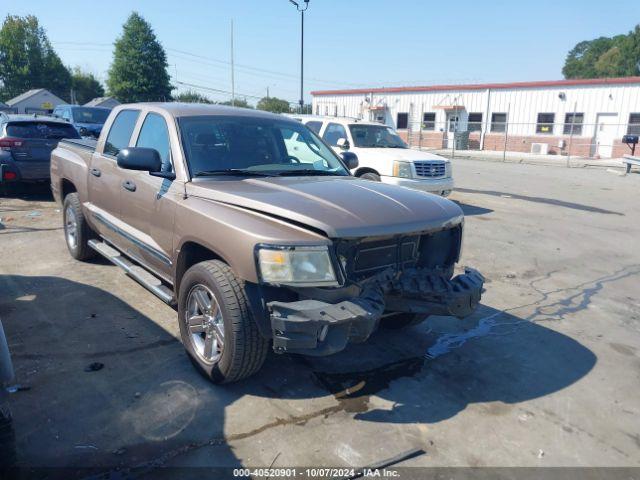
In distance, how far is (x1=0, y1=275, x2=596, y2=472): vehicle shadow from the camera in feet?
9.60

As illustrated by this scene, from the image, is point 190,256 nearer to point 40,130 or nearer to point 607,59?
point 40,130

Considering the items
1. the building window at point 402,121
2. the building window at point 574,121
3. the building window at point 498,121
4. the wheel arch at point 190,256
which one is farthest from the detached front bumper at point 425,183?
the building window at point 402,121

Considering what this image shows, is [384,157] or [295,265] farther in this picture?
[384,157]

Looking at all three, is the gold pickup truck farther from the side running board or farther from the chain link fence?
the chain link fence

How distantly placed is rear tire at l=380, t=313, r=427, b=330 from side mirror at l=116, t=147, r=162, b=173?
2.29 metres

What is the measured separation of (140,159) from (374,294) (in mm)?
2033

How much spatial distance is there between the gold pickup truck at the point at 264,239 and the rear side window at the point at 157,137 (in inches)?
0.7

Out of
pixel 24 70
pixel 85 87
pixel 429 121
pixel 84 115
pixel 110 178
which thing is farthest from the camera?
pixel 85 87

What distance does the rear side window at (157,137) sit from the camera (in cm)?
415

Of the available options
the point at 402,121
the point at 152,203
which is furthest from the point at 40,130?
the point at 402,121

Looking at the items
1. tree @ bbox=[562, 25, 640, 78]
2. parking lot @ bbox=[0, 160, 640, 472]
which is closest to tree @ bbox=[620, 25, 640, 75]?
tree @ bbox=[562, 25, 640, 78]

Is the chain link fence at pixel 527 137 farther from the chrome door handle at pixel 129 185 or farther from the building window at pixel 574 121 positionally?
the chrome door handle at pixel 129 185

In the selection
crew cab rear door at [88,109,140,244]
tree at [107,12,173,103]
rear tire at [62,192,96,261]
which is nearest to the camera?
crew cab rear door at [88,109,140,244]

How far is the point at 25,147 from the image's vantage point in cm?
967
